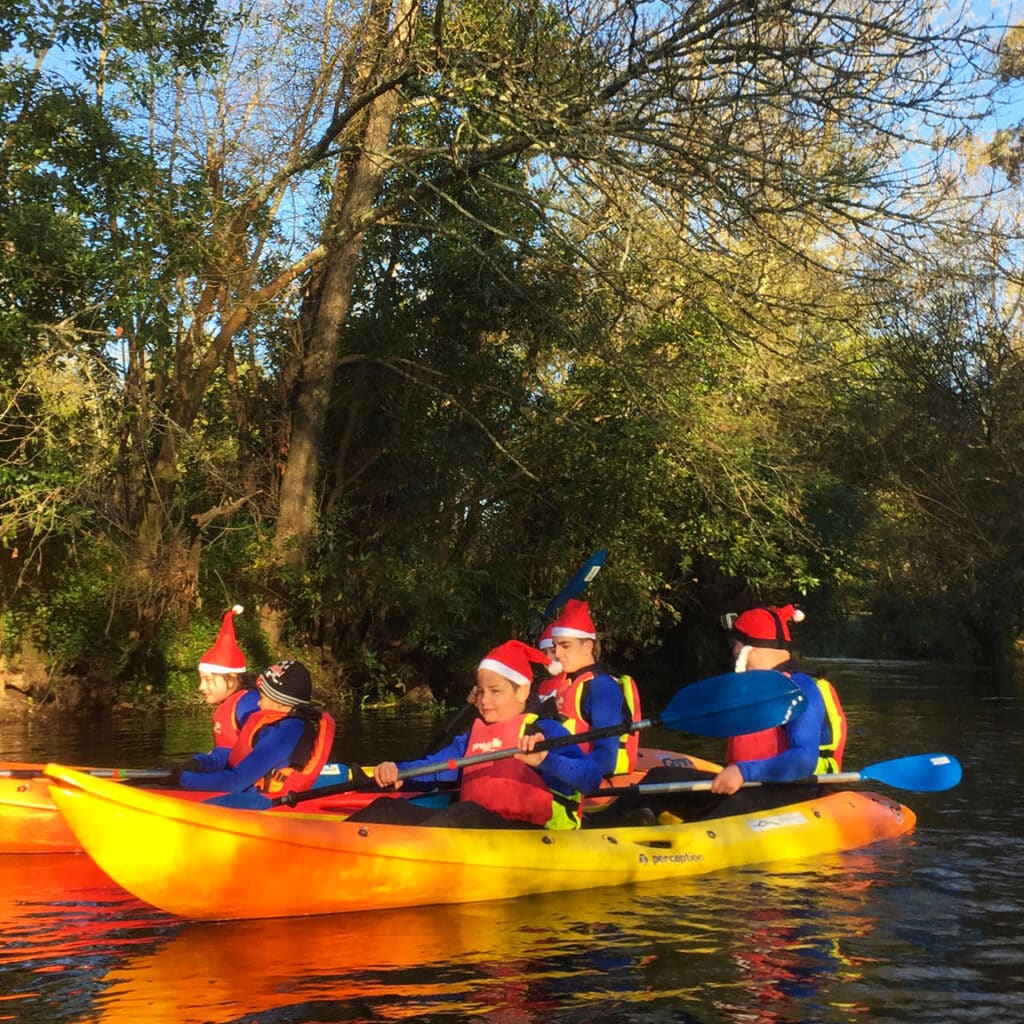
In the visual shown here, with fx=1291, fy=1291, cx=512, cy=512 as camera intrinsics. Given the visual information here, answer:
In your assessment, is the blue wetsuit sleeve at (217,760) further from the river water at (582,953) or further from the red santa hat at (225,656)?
the river water at (582,953)

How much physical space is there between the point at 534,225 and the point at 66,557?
6.82m

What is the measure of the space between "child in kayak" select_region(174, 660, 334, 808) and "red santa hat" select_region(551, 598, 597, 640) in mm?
1531

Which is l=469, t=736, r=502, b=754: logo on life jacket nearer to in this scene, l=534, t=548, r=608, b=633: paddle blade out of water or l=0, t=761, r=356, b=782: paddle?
l=0, t=761, r=356, b=782: paddle

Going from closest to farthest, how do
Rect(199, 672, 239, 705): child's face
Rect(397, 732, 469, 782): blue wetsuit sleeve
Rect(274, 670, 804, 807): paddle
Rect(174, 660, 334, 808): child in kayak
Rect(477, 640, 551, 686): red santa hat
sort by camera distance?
Rect(477, 640, 551, 686): red santa hat < Rect(174, 660, 334, 808): child in kayak < Rect(397, 732, 469, 782): blue wetsuit sleeve < Rect(274, 670, 804, 807): paddle < Rect(199, 672, 239, 705): child's face

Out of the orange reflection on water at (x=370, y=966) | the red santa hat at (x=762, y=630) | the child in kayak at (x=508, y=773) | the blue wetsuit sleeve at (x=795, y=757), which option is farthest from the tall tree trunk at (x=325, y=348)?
the orange reflection on water at (x=370, y=966)

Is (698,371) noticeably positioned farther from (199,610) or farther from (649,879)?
(649,879)

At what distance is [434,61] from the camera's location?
1210 cm

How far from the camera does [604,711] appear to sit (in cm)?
735

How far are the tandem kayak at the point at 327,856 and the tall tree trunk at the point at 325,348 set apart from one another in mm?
9229

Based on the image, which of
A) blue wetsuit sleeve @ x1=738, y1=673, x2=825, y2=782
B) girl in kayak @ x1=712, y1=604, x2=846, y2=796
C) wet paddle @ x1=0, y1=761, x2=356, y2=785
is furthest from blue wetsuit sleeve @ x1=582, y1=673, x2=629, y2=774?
wet paddle @ x1=0, y1=761, x2=356, y2=785

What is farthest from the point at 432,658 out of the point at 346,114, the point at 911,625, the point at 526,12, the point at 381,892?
the point at 911,625

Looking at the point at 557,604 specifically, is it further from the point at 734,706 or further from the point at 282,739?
the point at 282,739

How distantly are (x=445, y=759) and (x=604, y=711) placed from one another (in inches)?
39.4

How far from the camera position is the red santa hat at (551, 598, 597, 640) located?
25.1ft
